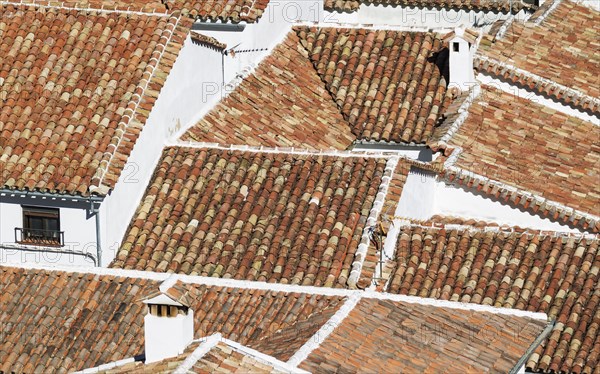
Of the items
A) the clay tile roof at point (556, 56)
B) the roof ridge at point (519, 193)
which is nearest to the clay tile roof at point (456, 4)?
the clay tile roof at point (556, 56)

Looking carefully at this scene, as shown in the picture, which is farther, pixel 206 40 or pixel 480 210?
pixel 206 40

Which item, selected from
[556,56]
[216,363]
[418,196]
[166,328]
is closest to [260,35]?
[418,196]

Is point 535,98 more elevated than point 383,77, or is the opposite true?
point 383,77

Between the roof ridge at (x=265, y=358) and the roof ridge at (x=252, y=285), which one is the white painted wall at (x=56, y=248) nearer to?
the roof ridge at (x=252, y=285)

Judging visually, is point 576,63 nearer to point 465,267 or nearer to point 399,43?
point 399,43

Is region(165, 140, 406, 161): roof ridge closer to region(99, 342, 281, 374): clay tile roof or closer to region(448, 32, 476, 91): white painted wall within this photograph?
region(448, 32, 476, 91): white painted wall

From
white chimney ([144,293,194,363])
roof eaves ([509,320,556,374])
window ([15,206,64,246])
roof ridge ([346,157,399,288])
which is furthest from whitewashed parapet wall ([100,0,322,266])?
roof eaves ([509,320,556,374])

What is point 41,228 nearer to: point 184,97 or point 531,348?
point 184,97

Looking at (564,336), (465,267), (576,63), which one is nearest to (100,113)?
(465,267)
